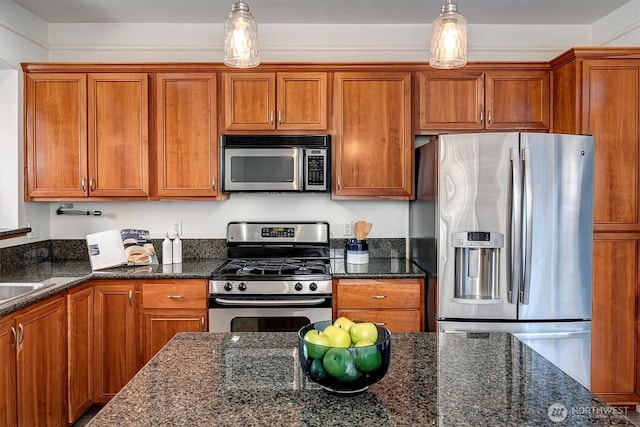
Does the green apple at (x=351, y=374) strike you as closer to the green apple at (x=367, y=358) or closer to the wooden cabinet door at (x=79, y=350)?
the green apple at (x=367, y=358)

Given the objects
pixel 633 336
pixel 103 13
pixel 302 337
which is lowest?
pixel 633 336

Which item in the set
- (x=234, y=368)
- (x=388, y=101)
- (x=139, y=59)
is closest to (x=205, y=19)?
(x=139, y=59)

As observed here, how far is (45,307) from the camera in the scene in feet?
7.67

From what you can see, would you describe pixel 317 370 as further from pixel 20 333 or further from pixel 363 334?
pixel 20 333

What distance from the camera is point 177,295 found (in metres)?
2.85

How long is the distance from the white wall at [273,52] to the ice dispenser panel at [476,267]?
2.93ft

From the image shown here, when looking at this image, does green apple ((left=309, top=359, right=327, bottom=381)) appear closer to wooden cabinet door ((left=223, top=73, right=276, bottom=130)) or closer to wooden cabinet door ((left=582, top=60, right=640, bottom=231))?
wooden cabinet door ((left=223, top=73, right=276, bottom=130))

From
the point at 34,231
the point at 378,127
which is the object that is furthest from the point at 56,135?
the point at 378,127

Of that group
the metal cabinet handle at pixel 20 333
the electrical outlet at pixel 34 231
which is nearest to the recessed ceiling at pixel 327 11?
the electrical outlet at pixel 34 231

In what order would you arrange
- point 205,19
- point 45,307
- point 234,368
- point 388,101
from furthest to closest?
point 205,19 < point 388,101 < point 45,307 < point 234,368

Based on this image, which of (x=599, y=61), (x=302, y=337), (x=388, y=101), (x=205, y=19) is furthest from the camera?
(x=205, y=19)

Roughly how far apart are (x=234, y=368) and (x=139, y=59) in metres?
2.99

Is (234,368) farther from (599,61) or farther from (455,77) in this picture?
(599,61)

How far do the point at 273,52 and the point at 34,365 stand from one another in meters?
2.58
